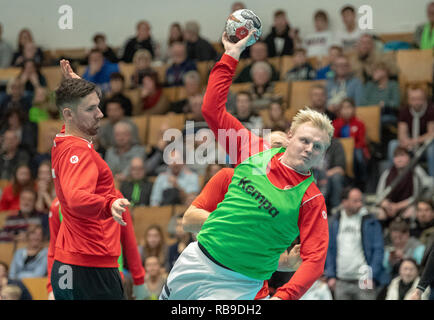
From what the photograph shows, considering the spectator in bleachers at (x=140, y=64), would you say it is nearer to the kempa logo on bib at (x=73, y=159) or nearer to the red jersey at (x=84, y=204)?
the red jersey at (x=84, y=204)

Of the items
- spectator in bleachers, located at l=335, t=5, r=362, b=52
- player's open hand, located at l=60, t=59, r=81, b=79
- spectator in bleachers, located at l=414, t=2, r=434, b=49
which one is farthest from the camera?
spectator in bleachers, located at l=335, t=5, r=362, b=52

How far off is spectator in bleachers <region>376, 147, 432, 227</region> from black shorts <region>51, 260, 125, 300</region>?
5183 mm

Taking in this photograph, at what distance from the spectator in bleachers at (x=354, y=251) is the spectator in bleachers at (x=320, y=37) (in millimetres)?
3885

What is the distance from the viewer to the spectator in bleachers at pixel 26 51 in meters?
13.3

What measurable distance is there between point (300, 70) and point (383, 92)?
1.37m

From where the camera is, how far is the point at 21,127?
1204 centimetres

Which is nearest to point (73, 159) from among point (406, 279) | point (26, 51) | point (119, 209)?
point (119, 209)

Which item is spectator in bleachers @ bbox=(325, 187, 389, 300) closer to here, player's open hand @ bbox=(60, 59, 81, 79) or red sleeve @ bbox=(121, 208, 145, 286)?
red sleeve @ bbox=(121, 208, 145, 286)

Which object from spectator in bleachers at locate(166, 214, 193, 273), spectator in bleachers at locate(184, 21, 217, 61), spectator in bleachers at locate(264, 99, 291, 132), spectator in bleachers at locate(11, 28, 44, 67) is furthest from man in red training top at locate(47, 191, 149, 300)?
spectator in bleachers at locate(11, 28, 44, 67)

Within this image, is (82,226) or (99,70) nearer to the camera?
(82,226)

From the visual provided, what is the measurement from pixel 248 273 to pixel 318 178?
517cm

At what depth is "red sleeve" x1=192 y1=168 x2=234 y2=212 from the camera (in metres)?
4.83

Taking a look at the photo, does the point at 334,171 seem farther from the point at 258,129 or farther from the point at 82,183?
the point at 82,183

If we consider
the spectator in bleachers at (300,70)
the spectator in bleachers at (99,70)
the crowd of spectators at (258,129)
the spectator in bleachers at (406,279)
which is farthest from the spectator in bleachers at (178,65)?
the spectator in bleachers at (406,279)
